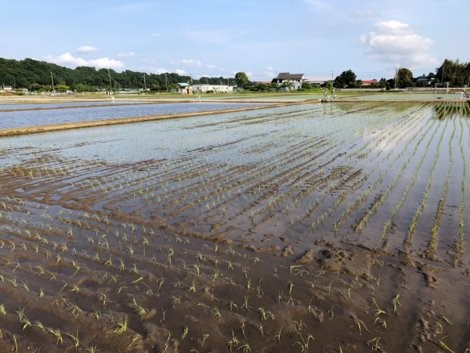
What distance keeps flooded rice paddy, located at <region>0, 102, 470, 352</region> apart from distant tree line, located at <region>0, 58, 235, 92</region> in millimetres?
80480

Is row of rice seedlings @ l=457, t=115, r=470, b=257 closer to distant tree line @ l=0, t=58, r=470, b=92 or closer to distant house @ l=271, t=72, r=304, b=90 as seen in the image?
distant tree line @ l=0, t=58, r=470, b=92

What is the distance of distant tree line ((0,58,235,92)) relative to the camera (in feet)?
308

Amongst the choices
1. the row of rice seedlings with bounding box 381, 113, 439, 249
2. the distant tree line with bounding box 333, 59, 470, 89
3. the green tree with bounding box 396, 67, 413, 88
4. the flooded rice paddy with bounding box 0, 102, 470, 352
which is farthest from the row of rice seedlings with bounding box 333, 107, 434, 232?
the green tree with bounding box 396, 67, 413, 88

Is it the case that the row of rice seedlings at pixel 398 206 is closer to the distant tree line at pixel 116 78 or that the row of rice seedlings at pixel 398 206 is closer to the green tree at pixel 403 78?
the distant tree line at pixel 116 78

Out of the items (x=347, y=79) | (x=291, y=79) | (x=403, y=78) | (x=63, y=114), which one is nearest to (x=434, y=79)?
(x=403, y=78)

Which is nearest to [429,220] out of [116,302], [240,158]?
[116,302]

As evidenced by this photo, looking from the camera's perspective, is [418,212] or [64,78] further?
[64,78]

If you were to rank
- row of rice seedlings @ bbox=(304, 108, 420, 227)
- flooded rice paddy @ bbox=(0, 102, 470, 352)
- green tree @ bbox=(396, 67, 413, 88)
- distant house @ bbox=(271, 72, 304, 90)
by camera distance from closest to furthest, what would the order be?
flooded rice paddy @ bbox=(0, 102, 470, 352), row of rice seedlings @ bbox=(304, 108, 420, 227), green tree @ bbox=(396, 67, 413, 88), distant house @ bbox=(271, 72, 304, 90)

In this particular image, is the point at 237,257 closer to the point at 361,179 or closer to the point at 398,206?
the point at 398,206

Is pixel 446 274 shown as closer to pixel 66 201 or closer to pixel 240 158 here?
pixel 66 201

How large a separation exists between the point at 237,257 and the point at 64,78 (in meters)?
118

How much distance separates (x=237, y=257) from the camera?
453 cm

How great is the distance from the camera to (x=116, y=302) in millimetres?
3596

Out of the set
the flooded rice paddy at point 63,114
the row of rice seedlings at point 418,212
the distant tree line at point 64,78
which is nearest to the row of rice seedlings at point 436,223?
the row of rice seedlings at point 418,212
